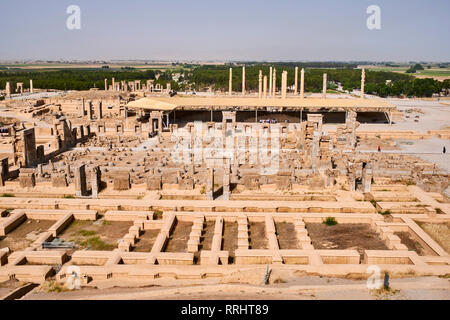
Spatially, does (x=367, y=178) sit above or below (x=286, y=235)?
above

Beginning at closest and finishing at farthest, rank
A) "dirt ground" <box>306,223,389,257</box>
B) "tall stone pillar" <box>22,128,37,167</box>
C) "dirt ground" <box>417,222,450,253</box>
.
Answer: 1. "dirt ground" <box>306,223,389,257</box>
2. "dirt ground" <box>417,222,450,253</box>
3. "tall stone pillar" <box>22,128,37,167</box>

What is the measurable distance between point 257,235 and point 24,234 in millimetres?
8502

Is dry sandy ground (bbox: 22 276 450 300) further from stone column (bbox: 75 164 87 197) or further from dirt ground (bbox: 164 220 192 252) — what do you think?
stone column (bbox: 75 164 87 197)

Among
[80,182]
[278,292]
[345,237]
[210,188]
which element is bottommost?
[345,237]

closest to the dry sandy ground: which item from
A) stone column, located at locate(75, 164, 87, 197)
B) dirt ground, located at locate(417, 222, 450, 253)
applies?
dirt ground, located at locate(417, 222, 450, 253)

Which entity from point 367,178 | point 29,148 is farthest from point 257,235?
point 29,148

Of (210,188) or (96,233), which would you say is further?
(210,188)

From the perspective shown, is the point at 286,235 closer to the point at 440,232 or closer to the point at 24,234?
the point at 440,232

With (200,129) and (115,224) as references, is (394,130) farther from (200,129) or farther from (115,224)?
(115,224)

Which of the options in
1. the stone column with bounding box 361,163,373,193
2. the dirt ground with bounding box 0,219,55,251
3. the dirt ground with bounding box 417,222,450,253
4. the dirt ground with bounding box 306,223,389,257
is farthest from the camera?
the stone column with bounding box 361,163,373,193

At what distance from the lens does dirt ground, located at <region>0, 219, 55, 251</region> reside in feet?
45.0

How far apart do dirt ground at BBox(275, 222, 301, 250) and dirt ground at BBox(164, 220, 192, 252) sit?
3.31m

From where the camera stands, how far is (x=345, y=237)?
14.3 metres

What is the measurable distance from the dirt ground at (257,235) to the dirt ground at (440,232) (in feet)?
19.8
